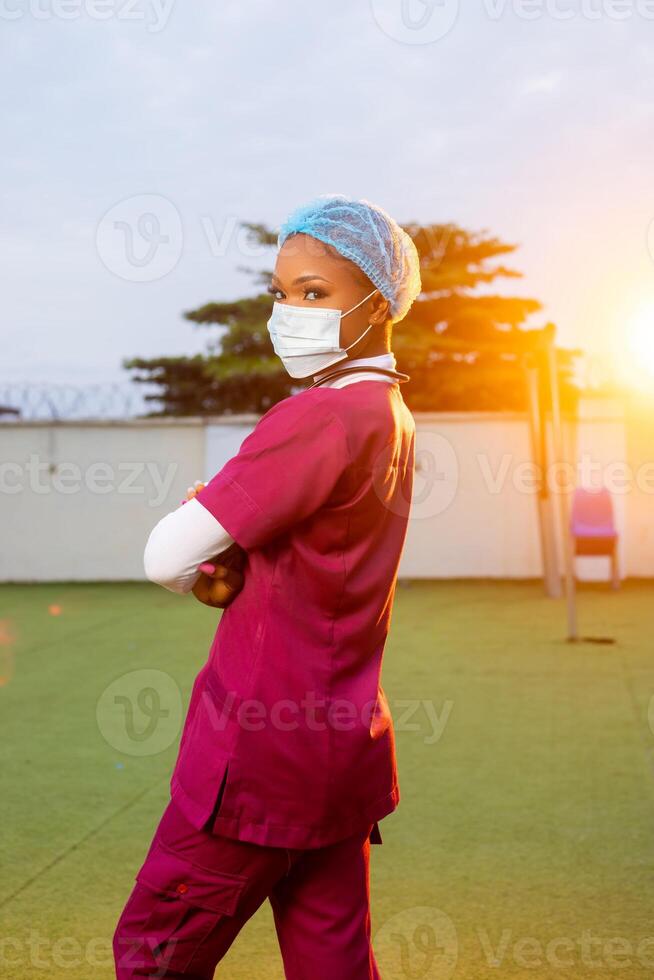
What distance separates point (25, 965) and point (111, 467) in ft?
37.7

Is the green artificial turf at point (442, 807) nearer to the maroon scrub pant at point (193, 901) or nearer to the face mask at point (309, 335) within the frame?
the maroon scrub pant at point (193, 901)

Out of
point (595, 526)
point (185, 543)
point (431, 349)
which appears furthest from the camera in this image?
point (431, 349)

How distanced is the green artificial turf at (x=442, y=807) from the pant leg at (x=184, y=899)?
1.34 meters

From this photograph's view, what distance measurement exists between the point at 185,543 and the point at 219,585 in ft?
0.29

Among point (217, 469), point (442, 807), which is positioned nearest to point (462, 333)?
point (217, 469)

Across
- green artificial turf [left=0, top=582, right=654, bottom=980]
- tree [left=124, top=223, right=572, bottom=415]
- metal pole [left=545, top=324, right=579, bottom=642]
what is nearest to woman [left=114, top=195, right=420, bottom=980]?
green artificial turf [left=0, top=582, right=654, bottom=980]

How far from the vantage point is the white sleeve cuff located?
1.54 meters

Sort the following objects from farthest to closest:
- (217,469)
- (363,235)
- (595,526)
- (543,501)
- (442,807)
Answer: (217,469) < (595,526) < (543,501) < (442,807) < (363,235)

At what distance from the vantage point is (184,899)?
1.60 metres

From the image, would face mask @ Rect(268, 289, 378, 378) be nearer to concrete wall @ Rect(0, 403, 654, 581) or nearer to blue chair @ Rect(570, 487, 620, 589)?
blue chair @ Rect(570, 487, 620, 589)

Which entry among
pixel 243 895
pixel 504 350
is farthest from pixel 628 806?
pixel 504 350

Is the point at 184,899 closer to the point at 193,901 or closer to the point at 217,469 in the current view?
the point at 193,901

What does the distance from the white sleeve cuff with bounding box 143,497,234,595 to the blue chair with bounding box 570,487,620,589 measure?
36.1 feet

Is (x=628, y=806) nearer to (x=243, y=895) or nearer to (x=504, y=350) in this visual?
(x=243, y=895)
